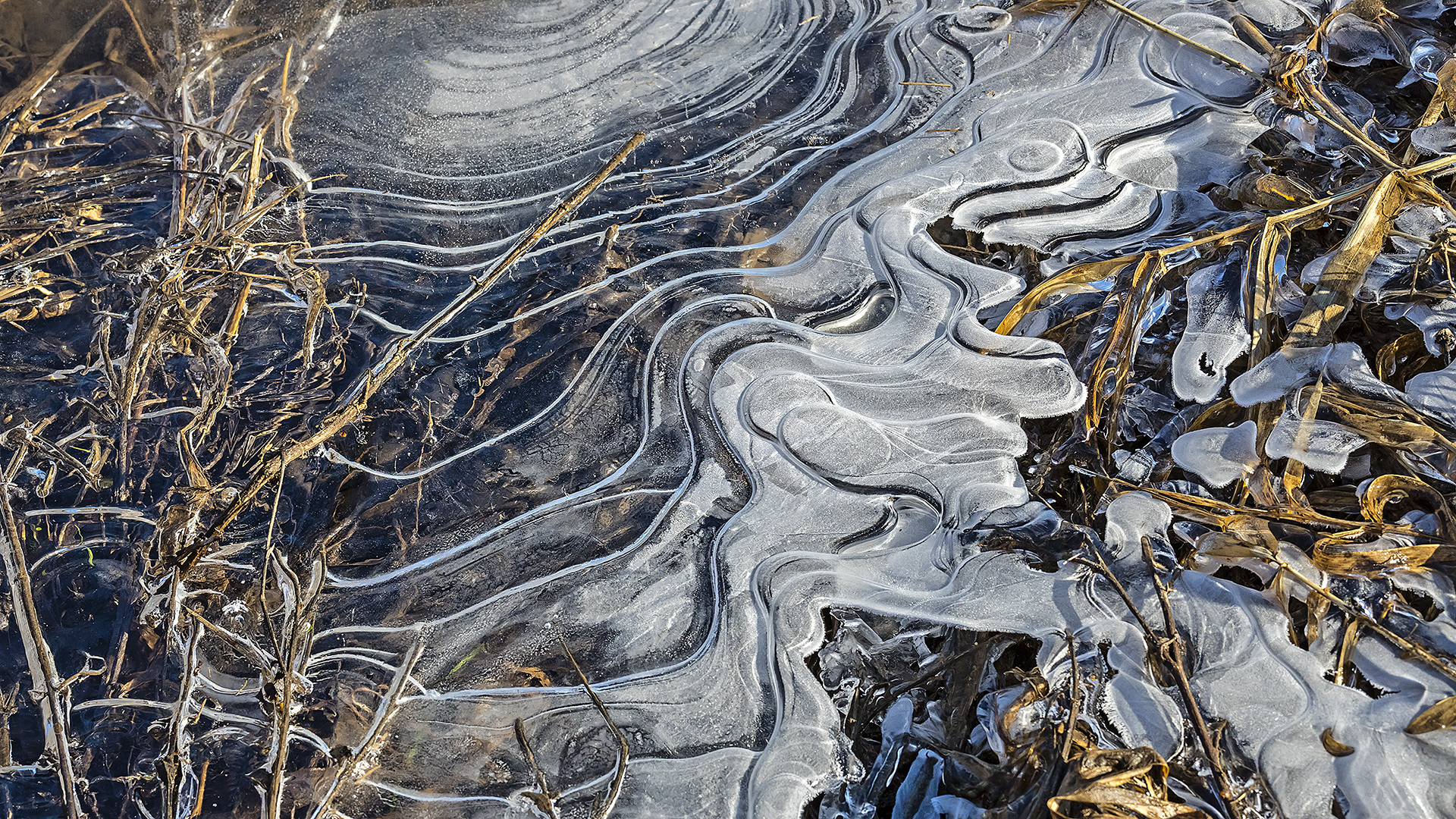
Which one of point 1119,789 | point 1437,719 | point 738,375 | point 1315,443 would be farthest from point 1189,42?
point 1119,789

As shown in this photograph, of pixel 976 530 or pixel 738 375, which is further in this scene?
pixel 738 375

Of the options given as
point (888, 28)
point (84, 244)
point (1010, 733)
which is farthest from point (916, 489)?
→ point (84, 244)

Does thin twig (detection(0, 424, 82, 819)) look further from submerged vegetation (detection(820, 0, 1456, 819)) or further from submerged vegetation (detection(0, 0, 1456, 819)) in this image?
submerged vegetation (detection(820, 0, 1456, 819))

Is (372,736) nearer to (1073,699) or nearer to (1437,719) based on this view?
(1073,699)

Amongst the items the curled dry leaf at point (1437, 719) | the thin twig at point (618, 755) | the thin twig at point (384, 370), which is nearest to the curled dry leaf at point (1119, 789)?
the curled dry leaf at point (1437, 719)

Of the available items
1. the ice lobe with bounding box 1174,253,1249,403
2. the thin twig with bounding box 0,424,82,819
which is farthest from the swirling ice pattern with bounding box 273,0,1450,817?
the thin twig with bounding box 0,424,82,819

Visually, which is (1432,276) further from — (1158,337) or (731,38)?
(731,38)

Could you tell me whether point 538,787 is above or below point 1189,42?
below
